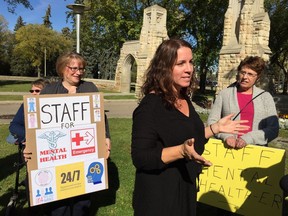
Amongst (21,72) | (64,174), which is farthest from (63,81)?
(21,72)

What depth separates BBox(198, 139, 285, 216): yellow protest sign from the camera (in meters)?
3.30

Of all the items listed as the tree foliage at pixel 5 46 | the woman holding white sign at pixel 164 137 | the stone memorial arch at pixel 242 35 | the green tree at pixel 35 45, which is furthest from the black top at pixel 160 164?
the tree foliage at pixel 5 46

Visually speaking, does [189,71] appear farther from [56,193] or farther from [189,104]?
[56,193]

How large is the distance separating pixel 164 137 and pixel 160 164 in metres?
0.19

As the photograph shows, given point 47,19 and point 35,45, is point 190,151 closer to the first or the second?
point 35,45

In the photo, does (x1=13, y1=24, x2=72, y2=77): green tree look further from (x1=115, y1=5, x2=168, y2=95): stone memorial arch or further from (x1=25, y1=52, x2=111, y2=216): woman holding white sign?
(x1=25, y1=52, x2=111, y2=216): woman holding white sign

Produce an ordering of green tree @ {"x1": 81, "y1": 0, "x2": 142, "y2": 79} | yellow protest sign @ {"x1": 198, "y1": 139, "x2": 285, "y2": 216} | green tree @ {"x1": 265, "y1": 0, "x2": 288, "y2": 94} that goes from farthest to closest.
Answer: green tree @ {"x1": 81, "y1": 0, "x2": 142, "y2": 79} < green tree @ {"x1": 265, "y1": 0, "x2": 288, "y2": 94} < yellow protest sign @ {"x1": 198, "y1": 139, "x2": 285, "y2": 216}

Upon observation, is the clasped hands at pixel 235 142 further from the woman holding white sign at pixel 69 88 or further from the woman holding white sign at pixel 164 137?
the woman holding white sign at pixel 69 88

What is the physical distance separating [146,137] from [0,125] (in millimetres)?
10493

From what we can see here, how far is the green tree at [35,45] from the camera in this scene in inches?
2394

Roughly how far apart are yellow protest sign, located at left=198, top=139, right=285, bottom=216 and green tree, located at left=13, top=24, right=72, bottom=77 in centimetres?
6211

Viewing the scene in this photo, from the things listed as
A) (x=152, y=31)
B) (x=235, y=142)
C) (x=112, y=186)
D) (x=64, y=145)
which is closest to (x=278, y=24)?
(x=152, y=31)

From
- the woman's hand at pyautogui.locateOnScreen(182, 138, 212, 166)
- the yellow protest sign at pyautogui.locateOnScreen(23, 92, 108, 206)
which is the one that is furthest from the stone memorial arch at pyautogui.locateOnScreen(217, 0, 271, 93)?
the woman's hand at pyautogui.locateOnScreen(182, 138, 212, 166)

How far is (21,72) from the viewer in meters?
63.8
